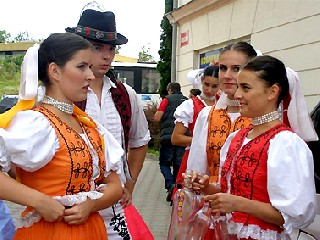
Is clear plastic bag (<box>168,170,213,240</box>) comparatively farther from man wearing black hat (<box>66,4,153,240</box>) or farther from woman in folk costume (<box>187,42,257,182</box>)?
woman in folk costume (<box>187,42,257,182</box>)

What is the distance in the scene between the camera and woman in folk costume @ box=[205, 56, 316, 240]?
8.17 feet

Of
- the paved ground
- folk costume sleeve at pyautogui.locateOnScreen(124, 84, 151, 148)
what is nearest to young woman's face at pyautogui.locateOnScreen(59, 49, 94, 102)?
folk costume sleeve at pyautogui.locateOnScreen(124, 84, 151, 148)

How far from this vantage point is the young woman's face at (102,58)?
10.3 feet

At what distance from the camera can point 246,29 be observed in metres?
10.6

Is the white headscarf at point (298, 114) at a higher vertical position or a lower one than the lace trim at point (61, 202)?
higher

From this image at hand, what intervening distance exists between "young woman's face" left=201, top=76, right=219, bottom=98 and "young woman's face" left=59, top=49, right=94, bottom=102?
2945 millimetres

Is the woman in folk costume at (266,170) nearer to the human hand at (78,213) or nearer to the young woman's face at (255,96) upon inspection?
the young woman's face at (255,96)

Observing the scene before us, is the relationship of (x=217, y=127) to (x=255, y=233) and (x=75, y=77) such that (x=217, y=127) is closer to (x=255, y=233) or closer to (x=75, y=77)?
(x=255, y=233)

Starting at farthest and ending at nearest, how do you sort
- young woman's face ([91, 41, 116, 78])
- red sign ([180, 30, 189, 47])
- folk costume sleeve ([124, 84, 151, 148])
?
red sign ([180, 30, 189, 47]) < folk costume sleeve ([124, 84, 151, 148]) < young woman's face ([91, 41, 116, 78])

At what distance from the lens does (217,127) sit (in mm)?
3463

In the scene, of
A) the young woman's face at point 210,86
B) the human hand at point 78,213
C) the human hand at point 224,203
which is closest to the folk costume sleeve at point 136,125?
the human hand at point 224,203

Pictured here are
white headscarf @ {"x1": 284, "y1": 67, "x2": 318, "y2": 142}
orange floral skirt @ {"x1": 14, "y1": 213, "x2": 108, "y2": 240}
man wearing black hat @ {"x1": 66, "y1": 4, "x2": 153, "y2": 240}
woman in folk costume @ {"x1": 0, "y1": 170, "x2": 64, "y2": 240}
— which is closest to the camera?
woman in folk costume @ {"x1": 0, "y1": 170, "x2": 64, "y2": 240}

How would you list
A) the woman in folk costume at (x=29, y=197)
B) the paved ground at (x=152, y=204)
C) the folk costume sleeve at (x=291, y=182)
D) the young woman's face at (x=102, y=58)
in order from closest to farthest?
the woman in folk costume at (x=29, y=197) → the folk costume sleeve at (x=291, y=182) → the young woman's face at (x=102, y=58) → the paved ground at (x=152, y=204)

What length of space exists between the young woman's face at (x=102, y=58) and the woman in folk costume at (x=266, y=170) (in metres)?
0.83
